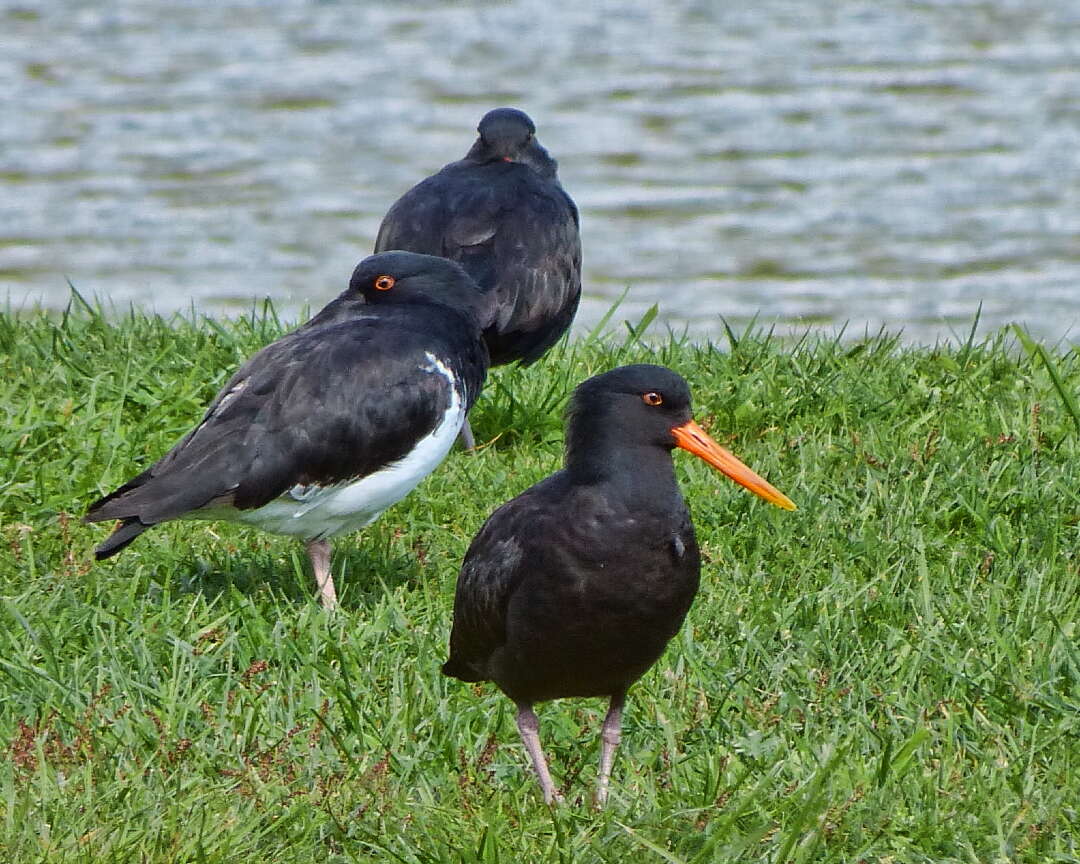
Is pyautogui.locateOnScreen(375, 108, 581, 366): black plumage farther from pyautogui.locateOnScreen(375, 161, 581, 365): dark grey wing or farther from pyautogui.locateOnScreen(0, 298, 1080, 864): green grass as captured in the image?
pyautogui.locateOnScreen(0, 298, 1080, 864): green grass

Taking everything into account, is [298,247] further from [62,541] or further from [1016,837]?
[1016,837]

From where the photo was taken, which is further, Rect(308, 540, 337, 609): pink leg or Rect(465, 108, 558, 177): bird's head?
Rect(465, 108, 558, 177): bird's head

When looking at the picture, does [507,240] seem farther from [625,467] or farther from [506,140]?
[625,467]

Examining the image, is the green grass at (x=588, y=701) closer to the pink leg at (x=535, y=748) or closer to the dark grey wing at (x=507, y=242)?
the pink leg at (x=535, y=748)

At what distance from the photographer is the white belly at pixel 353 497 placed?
16.9ft

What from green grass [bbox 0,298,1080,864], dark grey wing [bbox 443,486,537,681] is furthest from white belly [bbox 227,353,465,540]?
dark grey wing [bbox 443,486,537,681]

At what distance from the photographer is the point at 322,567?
539cm

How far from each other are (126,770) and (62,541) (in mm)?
1741

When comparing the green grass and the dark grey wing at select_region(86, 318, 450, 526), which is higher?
the dark grey wing at select_region(86, 318, 450, 526)

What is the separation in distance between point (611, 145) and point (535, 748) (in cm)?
852

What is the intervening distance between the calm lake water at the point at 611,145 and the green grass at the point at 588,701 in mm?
1702

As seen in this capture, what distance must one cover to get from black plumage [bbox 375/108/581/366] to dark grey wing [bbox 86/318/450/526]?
1.25m

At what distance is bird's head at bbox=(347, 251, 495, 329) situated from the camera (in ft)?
18.5

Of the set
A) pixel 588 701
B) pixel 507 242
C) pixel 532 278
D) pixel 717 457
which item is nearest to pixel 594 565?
pixel 717 457
